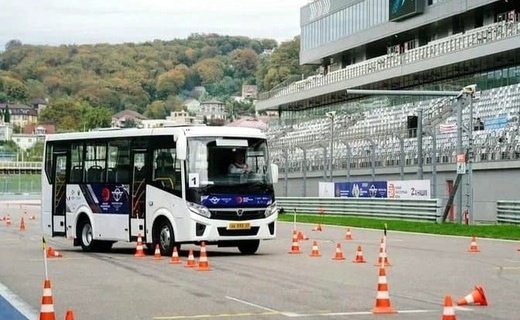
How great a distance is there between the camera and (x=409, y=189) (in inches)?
1751

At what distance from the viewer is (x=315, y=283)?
16625 mm

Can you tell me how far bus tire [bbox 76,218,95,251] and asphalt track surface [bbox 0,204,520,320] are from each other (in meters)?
0.32

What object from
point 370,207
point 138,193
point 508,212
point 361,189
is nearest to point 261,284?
point 138,193

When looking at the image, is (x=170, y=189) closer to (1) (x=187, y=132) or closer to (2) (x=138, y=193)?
(2) (x=138, y=193)

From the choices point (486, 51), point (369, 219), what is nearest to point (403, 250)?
point (369, 219)

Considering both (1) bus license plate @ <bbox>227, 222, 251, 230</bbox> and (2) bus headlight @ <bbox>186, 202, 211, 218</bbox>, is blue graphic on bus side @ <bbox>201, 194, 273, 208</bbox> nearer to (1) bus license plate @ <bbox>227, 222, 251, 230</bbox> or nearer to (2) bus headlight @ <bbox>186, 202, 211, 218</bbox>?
(2) bus headlight @ <bbox>186, 202, 211, 218</bbox>

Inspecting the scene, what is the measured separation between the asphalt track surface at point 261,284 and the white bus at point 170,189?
0.63 meters

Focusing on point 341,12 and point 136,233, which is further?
point 341,12

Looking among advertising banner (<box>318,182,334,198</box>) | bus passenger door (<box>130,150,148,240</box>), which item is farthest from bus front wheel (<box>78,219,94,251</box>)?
advertising banner (<box>318,182,334,198</box>)

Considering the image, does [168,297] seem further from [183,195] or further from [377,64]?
[377,64]

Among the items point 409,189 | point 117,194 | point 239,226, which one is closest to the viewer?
point 239,226

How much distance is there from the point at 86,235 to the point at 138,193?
99.2 inches

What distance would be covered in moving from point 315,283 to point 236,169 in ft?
23.7

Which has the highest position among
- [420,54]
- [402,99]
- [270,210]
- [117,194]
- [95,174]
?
[420,54]
